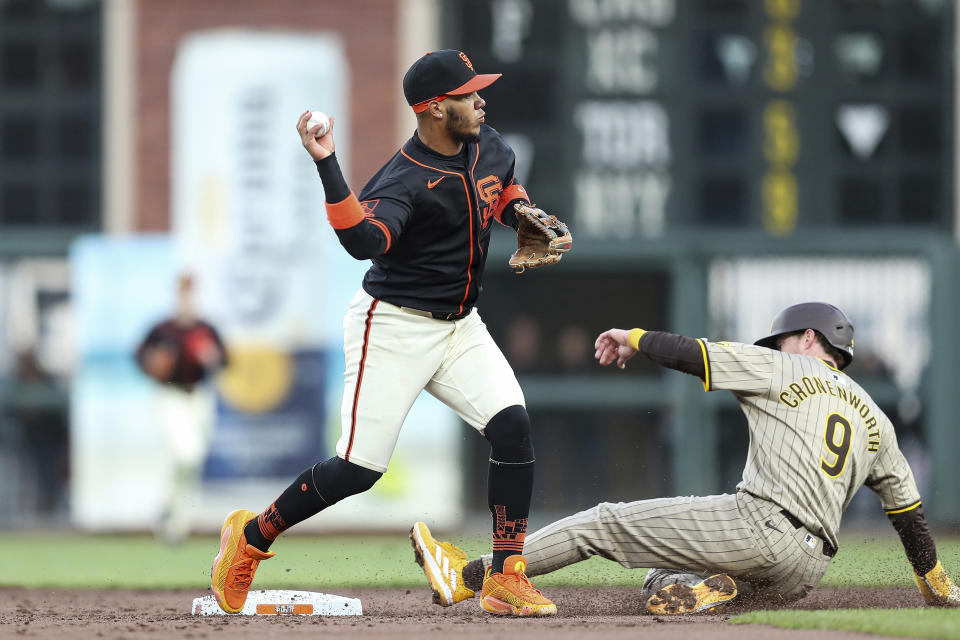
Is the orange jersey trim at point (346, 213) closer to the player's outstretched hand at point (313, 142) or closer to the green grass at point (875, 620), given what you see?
the player's outstretched hand at point (313, 142)

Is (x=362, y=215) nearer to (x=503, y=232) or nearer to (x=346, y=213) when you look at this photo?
(x=346, y=213)

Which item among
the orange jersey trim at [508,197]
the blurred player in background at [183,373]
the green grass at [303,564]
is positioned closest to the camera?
the orange jersey trim at [508,197]

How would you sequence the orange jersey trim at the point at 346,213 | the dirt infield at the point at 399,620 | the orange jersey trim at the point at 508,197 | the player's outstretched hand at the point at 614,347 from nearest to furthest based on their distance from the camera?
the dirt infield at the point at 399,620
the orange jersey trim at the point at 346,213
the player's outstretched hand at the point at 614,347
the orange jersey trim at the point at 508,197

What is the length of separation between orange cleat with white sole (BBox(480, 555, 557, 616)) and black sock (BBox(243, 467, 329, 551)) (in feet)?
2.15

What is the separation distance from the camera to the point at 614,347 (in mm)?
5254

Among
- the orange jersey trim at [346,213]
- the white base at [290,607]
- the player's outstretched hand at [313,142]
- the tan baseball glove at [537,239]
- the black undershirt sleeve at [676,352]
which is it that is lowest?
the white base at [290,607]

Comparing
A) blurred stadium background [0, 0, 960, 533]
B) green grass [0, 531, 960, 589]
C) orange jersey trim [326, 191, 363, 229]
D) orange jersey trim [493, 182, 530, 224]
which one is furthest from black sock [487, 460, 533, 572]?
blurred stadium background [0, 0, 960, 533]

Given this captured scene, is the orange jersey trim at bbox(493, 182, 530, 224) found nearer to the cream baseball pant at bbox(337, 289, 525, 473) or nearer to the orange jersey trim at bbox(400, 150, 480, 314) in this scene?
the orange jersey trim at bbox(400, 150, 480, 314)

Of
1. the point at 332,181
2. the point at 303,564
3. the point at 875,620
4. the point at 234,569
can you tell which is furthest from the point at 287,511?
the point at 303,564

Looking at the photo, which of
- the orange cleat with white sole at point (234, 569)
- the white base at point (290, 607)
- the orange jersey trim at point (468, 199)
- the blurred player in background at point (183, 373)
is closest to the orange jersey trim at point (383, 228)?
the orange jersey trim at point (468, 199)

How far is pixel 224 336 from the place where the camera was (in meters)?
11.0

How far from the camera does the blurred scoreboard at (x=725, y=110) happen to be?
12.7m

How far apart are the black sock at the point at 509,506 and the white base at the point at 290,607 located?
29.2 inches

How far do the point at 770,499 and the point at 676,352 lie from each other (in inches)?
23.2
